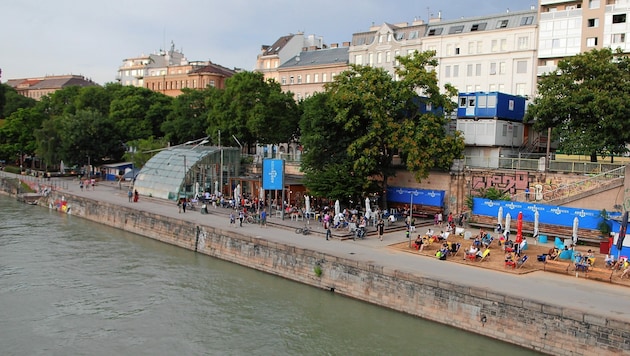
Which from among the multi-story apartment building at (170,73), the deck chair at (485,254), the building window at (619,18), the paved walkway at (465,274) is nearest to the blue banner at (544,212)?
the paved walkway at (465,274)

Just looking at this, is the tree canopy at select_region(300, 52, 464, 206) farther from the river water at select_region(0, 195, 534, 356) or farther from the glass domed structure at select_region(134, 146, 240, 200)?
the glass domed structure at select_region(134, 146, 240, 200)

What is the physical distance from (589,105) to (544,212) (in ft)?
25.5

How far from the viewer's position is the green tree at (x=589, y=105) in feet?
113

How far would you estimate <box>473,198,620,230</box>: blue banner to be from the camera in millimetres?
30781

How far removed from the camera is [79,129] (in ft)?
224

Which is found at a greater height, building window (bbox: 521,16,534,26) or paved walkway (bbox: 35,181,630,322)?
building window (bbox: 521,16,534,26)

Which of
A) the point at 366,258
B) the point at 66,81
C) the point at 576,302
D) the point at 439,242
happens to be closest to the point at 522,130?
the point at 439,242

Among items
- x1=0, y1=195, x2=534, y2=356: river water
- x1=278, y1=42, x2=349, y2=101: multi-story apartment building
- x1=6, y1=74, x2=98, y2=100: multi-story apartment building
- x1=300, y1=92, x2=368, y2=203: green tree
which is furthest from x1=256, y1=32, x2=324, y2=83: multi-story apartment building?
x1=6, y1=74, x2=98, y2=100: multi-story apartment building

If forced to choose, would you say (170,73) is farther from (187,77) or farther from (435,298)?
(435,298)

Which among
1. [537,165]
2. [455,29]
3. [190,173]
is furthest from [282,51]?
[537,165]

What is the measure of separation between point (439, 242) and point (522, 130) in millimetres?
16697

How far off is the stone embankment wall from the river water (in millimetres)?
473

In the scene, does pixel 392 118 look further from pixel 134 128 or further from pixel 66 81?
pixel 66 81

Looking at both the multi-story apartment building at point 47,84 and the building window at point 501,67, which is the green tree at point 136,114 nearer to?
the building window at point 501,67
